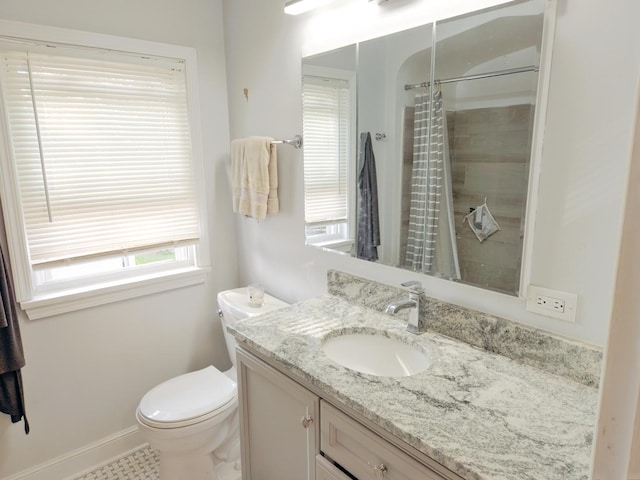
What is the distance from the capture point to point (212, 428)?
5.94 feet

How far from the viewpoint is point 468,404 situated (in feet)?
3.30

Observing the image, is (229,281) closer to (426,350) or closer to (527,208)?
(426,350)

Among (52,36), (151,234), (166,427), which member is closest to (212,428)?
(166,427)

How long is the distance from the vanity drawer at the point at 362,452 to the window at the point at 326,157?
82cm

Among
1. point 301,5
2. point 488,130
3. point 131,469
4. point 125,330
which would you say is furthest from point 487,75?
point 131,469

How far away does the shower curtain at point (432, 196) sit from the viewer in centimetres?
135

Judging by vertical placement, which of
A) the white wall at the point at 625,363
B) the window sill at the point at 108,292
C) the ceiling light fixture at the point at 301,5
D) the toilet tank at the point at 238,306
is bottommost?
the toilet tank at the point at 238,306

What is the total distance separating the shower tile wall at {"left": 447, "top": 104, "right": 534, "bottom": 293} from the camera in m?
1.16

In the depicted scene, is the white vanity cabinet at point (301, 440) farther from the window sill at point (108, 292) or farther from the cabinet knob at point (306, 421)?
the window sill at point (108, 292)

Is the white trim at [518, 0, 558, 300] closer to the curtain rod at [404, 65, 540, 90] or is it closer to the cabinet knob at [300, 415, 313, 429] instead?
the curtain rod at [404, 65, 540, 90]

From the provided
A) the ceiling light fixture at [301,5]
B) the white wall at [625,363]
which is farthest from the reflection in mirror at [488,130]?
the white wall at [625,363]

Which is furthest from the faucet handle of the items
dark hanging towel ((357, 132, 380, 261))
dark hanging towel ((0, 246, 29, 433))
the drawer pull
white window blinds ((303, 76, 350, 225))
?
dark hanging towel ((0, 246, 29, 433))

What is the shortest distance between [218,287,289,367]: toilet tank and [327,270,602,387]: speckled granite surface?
643 mm

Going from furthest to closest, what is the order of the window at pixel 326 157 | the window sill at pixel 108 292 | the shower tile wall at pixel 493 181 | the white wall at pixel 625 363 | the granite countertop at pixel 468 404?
the window sill at pixel 108 292
the window at pixel 326 157
the shower tile wall at pixel 493 181
the granite countertop at pixel 468 404
the white wall at pixel 625 363
